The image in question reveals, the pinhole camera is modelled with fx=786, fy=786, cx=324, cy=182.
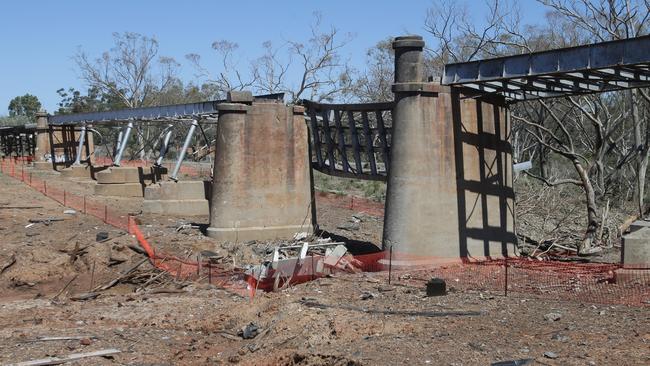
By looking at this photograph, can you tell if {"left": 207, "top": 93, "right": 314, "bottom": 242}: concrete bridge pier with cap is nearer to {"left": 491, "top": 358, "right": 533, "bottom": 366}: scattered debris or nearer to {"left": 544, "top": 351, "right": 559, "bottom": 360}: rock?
{"left": 544, "top": 351, "right": 559, "bottom": 360}: rock

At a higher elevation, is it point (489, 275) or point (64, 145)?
point (64, 145)

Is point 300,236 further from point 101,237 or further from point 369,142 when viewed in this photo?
point 101,237

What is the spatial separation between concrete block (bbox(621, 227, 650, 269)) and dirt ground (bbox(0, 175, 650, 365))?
2648mm

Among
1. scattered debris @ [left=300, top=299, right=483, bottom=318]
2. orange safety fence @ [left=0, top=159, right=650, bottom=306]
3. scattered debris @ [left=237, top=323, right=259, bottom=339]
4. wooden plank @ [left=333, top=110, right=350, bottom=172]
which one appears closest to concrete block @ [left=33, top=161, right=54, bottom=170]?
orange safety fence @ [left=0, top=159, right=650, bottom=306]

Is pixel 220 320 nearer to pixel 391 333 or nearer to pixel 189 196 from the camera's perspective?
pixel 391 333

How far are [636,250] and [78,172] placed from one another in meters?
36.0

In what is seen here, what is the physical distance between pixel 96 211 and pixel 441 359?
23005 mm

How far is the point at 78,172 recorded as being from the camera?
45.4 m

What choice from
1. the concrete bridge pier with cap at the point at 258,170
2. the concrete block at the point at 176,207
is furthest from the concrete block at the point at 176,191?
the concrete bridge pier with cap at the point at 258,170

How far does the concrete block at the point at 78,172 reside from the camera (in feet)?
148

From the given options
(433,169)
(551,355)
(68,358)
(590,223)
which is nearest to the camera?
(551,355)

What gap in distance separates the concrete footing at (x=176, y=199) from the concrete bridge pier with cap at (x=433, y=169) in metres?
12.5

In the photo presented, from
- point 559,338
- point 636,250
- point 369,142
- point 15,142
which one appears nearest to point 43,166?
point 15,142

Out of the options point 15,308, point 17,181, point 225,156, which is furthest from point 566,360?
point 17,181
